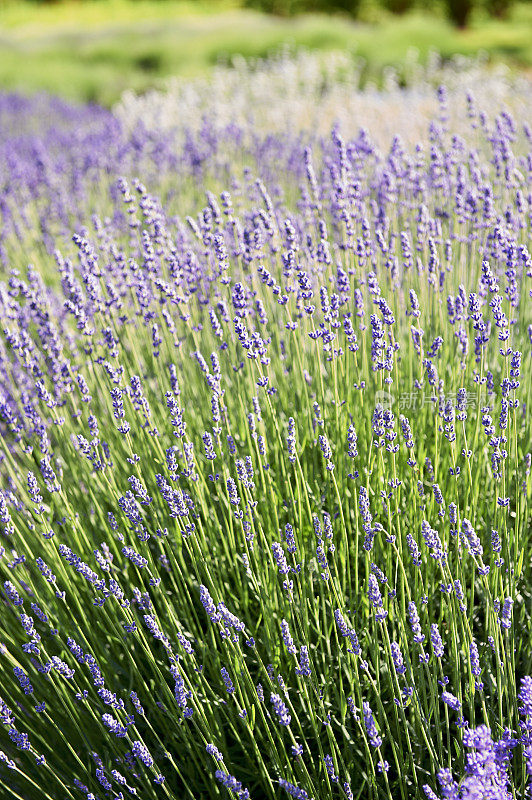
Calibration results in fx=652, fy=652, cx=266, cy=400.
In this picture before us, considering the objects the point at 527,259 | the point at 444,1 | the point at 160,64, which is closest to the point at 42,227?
the point at 527,259

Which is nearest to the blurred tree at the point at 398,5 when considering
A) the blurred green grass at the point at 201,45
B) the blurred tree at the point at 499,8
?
the blurred green grass at the point at 201,45

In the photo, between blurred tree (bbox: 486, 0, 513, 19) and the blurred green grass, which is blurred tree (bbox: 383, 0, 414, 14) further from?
blurred tree (bbox: 486, 0, 513, 19)

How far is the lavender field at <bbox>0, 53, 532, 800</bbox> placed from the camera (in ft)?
5.36

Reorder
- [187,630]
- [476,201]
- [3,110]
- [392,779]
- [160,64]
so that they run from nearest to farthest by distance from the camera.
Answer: [392,779], [187,630], [476,201], [3,110], [160,64]

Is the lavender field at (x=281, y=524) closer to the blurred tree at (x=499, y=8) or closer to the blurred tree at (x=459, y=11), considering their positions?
the blurred tree at (x=459, y=11)

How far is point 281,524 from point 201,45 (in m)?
16.3

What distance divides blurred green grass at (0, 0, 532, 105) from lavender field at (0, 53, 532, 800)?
12659 mm

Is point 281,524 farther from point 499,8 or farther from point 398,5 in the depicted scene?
point 398,5

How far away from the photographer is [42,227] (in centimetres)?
600

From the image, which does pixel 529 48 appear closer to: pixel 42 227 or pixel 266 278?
pixel 42 227

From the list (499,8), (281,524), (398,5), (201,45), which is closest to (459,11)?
(499,8)

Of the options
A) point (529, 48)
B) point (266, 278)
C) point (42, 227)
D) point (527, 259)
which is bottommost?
point (42, 227)

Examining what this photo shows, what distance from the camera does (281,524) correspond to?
7.59ft

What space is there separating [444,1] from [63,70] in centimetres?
1109
